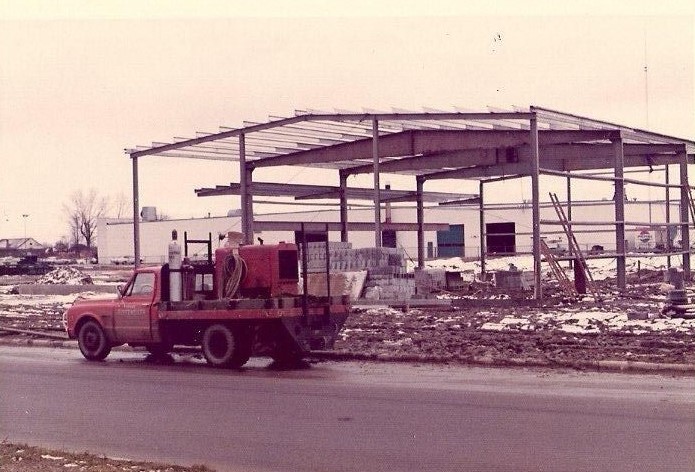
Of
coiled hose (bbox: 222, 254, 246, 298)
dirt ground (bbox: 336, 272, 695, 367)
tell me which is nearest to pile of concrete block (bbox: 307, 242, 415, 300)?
dirt ground (bbox: 336, 272, 695, 367)

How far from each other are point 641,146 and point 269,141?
14.6m

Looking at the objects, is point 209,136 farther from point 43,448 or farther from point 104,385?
point 43,448

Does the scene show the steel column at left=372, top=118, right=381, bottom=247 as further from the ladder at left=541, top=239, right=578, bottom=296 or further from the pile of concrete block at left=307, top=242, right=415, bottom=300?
the ladder at left=541, top=239, right=578, bottom=296

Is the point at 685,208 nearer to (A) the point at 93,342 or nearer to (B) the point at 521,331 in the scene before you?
A: (B) the point at 521,331

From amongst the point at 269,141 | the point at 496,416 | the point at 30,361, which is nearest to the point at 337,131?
the point at 269,141

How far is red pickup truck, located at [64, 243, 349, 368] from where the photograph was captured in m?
16.7

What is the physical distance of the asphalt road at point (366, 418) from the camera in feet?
29.1

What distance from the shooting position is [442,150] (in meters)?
32.8

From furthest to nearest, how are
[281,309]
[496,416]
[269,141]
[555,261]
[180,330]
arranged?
[269,141]
[555,261]
[180,330]
[281,309]
[496,416]

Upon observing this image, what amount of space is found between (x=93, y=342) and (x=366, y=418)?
9.80 metres

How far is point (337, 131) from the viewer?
31156mm

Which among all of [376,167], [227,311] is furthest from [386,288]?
[227,311]

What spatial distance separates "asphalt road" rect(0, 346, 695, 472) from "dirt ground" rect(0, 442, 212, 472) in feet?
1.52

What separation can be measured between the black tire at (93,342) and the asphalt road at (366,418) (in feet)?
8.36
